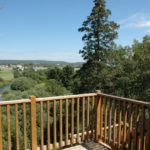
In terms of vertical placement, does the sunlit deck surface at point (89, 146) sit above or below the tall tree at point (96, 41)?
below

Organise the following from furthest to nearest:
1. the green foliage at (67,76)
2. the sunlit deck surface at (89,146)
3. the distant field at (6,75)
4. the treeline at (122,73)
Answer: the green foliage at (67,76)
the distant field at (6,75)
the treeline at (122,73)
the sunlit deck surface at (89,146)

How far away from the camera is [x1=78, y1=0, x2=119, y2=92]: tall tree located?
1072 cm

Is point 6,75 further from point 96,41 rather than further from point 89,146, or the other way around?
point 89,146

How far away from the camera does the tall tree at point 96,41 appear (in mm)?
10719

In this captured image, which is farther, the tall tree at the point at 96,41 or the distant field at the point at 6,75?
the distant field at the point at 6,75

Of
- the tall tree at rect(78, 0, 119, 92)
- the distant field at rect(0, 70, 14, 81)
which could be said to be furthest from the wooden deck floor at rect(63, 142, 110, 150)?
the distant field at rect(0, 70, 14, 81)

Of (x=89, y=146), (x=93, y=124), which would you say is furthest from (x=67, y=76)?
(x=89, y=146)

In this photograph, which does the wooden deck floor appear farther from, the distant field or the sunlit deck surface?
the distant field

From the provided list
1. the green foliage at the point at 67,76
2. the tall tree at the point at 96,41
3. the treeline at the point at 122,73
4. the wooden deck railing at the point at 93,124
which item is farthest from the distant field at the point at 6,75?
the wooden deck railing at the point at 93,124

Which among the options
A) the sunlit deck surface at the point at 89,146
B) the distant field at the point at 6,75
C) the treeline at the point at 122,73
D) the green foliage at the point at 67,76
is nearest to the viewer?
the sunlit deck surface at the point at 89,146

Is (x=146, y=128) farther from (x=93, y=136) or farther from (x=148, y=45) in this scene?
(x=148, y=45)

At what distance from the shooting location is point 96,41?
36.6 ft

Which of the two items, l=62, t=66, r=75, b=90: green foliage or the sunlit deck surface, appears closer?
the sunlit deck surface

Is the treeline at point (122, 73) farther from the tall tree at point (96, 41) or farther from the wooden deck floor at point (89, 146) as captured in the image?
the wooden deck floor at point (89, 146)
